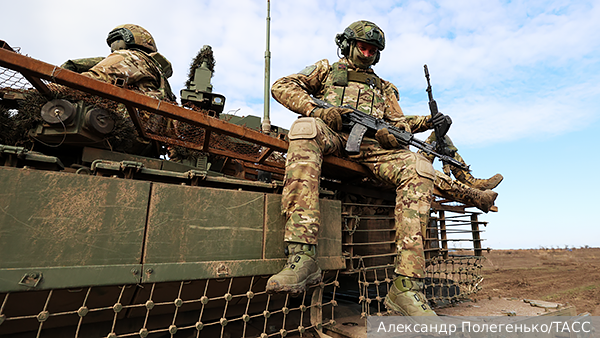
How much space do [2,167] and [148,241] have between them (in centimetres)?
75

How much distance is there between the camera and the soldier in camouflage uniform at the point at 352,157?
7.29 ft

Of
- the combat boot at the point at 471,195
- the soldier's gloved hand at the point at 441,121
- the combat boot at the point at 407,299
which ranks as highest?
the soldier's gloved hand at the point at 441,121

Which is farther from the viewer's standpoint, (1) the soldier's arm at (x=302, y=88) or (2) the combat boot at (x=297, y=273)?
(1) the soldier's arm at (x=302, y=88)

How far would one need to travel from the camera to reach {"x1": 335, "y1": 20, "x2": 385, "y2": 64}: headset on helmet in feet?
12.0

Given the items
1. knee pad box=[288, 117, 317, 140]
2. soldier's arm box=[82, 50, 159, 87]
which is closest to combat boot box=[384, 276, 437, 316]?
knee pad box=[288, 117, 317, 140]

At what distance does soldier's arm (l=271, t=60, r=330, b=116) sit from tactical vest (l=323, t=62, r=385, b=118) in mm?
103

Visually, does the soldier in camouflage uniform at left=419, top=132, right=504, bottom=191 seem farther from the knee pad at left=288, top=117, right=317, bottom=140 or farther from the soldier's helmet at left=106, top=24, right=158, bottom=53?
the soldier's helmet at left=106, top=24, right=158, bottom=53

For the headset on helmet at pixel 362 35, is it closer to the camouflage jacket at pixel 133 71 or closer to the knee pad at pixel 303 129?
the knee pad at pixel 303 129

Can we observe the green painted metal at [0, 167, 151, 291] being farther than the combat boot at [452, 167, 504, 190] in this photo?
No

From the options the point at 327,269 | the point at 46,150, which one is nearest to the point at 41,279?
the point at 46,150

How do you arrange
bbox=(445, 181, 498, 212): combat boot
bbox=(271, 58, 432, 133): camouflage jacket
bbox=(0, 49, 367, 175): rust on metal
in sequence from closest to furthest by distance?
bbox=(0, 49, 367, 175): rust on metal, bbox=(271, 58, 432, 133): camouflage jacket, bbox=(445, 181, 498, 212): combat boot

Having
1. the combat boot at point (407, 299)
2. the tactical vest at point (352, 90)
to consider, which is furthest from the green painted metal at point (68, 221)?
the tactical vest at point (352, 90)

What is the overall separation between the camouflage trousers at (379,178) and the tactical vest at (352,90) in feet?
1.76

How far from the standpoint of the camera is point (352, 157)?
3201mm
